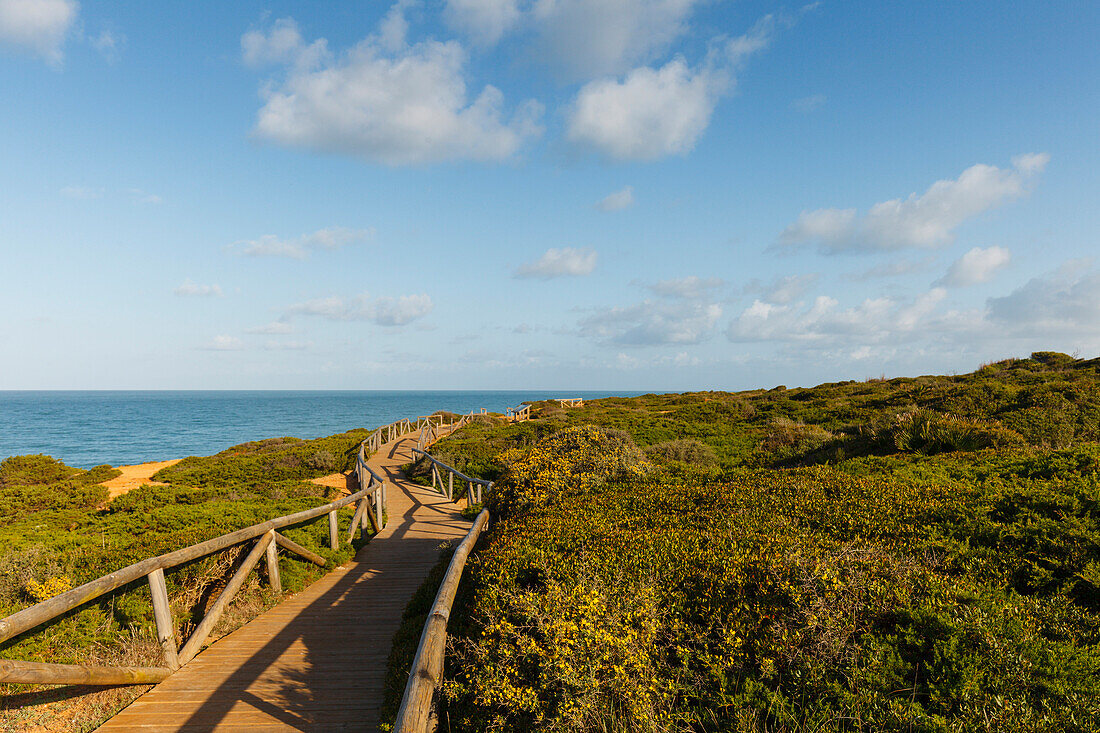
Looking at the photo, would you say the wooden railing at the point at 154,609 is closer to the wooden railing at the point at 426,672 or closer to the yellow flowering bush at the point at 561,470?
the wooden railing at the point at 426,672

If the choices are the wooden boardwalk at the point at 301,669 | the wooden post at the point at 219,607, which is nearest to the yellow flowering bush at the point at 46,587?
the wooden post at the point at 219,607

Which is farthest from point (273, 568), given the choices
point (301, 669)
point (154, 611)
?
point (301, 669)

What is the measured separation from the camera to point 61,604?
165 inches

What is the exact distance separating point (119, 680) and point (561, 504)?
17.2 ft

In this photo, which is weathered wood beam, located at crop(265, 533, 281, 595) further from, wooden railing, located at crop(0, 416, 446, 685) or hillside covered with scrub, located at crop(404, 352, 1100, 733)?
hillside covered with scrub, located at crop(404, 352, 1100, 733)

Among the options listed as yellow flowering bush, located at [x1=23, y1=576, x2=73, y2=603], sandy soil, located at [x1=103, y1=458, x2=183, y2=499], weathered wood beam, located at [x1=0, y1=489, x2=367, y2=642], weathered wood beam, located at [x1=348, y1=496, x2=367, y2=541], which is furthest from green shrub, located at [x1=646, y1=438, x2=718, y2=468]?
sandy soil, located at [x1=103, y1=458, x2=183, y2=499]

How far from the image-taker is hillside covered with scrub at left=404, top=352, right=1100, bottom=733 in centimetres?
302

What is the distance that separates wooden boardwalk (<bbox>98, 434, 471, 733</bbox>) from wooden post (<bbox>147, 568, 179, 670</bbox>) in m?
0.20

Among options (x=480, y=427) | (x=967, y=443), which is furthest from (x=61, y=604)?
(x=480, y=427)

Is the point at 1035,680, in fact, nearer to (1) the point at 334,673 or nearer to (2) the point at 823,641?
(2) the point at 823,641

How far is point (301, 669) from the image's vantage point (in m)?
5.20

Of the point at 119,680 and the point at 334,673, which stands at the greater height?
the point at 119,680

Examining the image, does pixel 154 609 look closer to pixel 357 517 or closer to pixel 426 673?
pixel 426 673

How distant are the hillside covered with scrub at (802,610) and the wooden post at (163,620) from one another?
2.41 meters
